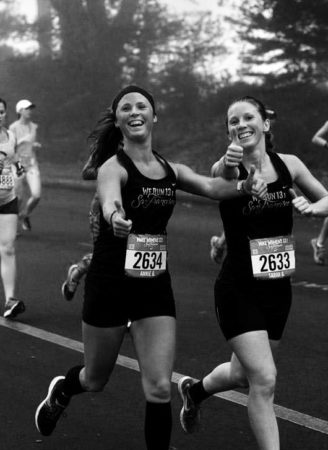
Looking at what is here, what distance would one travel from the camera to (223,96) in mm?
26250

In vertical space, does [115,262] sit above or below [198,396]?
above

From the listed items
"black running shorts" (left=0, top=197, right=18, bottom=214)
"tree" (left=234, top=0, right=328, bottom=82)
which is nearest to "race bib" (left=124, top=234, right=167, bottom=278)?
"black running shorts" (left=0, top=197, right=18, bottom=214)

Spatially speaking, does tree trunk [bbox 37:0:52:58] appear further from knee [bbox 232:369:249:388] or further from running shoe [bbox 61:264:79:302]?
knee [bbox 232:369:249:388]

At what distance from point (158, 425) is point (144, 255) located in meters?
0.79

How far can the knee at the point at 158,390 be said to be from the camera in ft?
17.2

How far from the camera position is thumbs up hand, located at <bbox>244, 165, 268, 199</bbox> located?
5305mm

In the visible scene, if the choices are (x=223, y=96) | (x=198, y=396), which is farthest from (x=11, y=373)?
(x=223, y=96)

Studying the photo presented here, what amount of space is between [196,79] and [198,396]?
2293 cm

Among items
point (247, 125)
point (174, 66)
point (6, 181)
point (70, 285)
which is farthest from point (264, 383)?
point (174, 66)

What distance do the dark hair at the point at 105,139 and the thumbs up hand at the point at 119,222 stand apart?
73cm

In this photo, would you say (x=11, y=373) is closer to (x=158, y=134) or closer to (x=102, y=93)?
(x=158, y=134)

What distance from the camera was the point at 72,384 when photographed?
589cm

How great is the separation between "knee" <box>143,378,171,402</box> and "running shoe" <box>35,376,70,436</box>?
2.88ft

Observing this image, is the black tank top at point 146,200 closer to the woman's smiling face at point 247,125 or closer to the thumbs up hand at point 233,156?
the thumbs up hand at point 233,156
